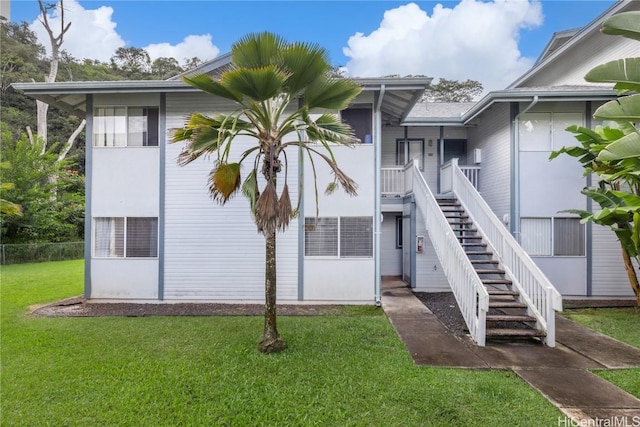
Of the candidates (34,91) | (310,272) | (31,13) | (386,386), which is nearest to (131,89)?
(34,91)

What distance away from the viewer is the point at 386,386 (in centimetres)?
402

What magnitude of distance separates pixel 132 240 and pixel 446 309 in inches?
331

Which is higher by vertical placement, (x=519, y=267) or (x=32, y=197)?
(x=32, y=197)

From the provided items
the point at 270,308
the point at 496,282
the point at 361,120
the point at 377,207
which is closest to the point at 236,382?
the point at 270,308

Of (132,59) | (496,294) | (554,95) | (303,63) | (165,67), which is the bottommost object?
(496,294)

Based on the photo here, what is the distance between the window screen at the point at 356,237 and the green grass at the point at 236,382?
93.7 inches

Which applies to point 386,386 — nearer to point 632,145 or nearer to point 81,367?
point 632,145

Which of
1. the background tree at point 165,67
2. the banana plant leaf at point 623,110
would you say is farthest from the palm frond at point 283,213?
the background tree at point 165,67

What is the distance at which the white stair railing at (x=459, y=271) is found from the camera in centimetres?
551

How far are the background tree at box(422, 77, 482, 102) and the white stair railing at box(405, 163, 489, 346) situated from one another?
27318 millimetres

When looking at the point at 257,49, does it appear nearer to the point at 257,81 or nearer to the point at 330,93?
the point at 257,81

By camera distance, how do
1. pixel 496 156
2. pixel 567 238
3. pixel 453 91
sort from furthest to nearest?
pixel 453 91, pixel 496 156, pixel 567 238

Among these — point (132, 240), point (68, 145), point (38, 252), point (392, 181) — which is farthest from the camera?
point (68, 145)

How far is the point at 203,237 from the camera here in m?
8.59
